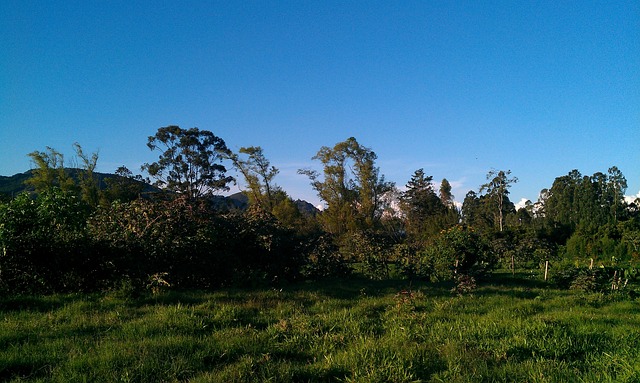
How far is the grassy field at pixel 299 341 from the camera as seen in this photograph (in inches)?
165

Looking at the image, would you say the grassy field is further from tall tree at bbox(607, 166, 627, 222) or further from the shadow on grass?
tall tree at bbox(607, 166, 627, 222)

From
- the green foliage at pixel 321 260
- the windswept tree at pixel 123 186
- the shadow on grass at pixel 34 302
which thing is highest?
the windswept tree at pixel 123 186

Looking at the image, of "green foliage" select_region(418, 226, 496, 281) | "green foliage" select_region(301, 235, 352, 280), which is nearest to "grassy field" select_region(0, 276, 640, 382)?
"green foliage" select_region(301, 235, 352, 280)

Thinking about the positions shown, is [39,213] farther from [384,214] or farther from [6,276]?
[384,214]

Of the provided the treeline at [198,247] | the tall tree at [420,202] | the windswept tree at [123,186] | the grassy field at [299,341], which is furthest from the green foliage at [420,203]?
the grassy field at [299,341]

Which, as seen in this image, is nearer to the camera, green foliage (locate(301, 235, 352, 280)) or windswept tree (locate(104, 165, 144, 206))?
green foliage (locate(301, 235, 352, 280))

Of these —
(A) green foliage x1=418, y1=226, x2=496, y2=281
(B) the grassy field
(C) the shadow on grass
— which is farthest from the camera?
(A) green foliage x1=418, y1=226, x2=496, y2=281

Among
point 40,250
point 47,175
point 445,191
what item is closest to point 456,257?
point 40,250

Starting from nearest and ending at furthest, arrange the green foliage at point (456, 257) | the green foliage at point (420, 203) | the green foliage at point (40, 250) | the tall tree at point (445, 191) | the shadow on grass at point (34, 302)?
the shadow on grass at point (34, 302)
the green foliage at point (40, 250)
the green foliage at point (456, 257)
the green foliage at point (420, 203)
the tall tree at point (445, 191)

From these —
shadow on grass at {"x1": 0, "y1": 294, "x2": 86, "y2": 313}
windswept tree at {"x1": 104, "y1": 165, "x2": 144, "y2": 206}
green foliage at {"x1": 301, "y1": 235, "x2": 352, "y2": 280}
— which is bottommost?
shadow on grass at {"x1": 0, "y1": 294, "x2": 86, "y2": 313}

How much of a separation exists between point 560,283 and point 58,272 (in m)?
14.6

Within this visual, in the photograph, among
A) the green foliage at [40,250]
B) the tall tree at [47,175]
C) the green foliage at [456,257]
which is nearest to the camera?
the green foliage at [40,250]

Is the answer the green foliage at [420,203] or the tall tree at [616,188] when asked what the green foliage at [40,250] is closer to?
the green foliage at [420,203]

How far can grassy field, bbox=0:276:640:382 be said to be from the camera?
4.19m
